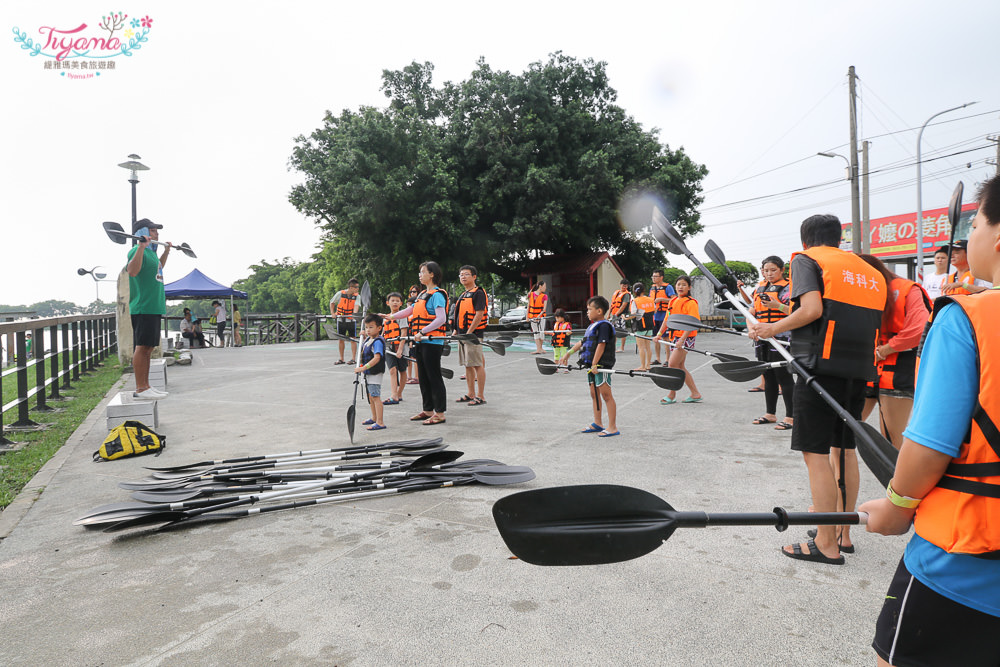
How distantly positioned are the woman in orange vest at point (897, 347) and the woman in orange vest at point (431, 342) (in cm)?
459

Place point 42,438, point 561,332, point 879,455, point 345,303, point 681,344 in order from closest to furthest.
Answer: point 879,455, point 42,438, point 681,344, point 561,332, point 345,303

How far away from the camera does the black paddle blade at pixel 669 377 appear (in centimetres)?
577

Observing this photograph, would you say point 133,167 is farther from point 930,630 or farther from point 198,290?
point 930,630

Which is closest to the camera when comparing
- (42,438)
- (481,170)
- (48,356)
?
(42,438)

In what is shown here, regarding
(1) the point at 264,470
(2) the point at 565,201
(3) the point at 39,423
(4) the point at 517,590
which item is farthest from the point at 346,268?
(4) the point at 517,590

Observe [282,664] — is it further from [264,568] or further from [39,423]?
[39,423]

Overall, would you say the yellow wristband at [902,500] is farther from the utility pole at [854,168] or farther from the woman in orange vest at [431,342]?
the utility pole at [854,168]

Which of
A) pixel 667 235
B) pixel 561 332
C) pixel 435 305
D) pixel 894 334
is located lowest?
pixel 561 332

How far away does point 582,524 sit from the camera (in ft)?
5.00

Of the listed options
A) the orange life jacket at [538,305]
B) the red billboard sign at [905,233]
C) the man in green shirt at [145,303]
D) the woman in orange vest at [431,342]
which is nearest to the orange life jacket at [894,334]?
the woman in orange vest at [431,342]

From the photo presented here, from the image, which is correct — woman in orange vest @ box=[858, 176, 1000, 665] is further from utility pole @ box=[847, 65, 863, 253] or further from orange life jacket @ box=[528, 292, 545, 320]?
utility pole @ box=[847, 65, 863, 253]

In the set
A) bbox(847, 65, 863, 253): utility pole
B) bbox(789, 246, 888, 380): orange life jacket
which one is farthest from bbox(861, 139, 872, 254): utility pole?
bbox(789, 246, 888, 380): orange life jacket

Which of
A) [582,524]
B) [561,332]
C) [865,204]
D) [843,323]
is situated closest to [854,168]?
[865,204]

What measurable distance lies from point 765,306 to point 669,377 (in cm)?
222
